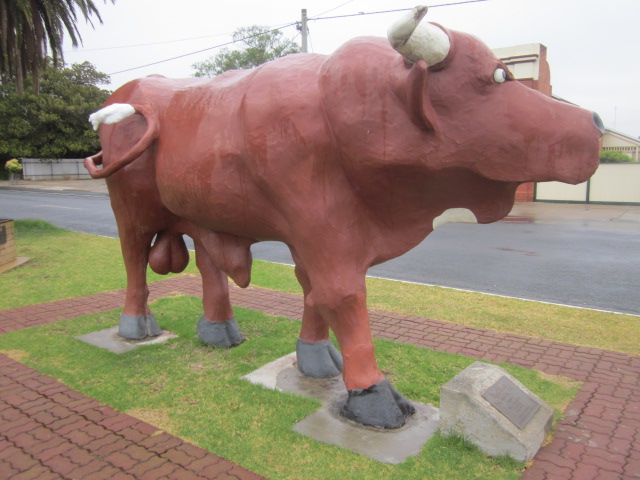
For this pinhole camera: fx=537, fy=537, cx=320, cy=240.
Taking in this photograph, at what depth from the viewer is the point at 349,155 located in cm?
282

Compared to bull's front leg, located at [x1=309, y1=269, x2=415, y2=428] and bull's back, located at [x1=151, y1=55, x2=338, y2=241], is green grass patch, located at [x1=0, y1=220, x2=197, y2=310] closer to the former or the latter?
bull's back, located at [x1=151, y1=55, x2=338, y2=241]

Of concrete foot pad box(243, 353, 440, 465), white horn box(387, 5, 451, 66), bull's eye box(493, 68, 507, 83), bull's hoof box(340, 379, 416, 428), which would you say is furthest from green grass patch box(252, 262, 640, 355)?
white horn box(387, 5, 451, 66)

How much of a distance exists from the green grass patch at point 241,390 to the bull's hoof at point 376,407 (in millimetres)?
262

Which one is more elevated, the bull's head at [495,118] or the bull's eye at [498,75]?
the bull's eye at [498,75]

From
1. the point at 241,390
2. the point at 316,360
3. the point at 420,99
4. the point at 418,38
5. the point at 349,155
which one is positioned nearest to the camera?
the point at 418,38

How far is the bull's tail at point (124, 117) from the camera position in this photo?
3.54 meters

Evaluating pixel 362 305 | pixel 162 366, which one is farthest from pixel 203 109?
pixel 162 366

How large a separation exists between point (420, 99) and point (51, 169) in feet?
116

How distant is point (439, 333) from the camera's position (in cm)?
518

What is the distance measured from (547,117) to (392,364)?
2430 mm

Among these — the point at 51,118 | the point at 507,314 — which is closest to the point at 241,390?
the point at 507,314

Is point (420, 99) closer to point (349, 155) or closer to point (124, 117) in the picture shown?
point (349, 155)

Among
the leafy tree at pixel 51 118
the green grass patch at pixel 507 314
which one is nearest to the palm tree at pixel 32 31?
the green grass patch at pixel 507 314

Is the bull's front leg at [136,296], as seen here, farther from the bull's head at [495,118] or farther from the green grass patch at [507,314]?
the bull's head at [495,118]
